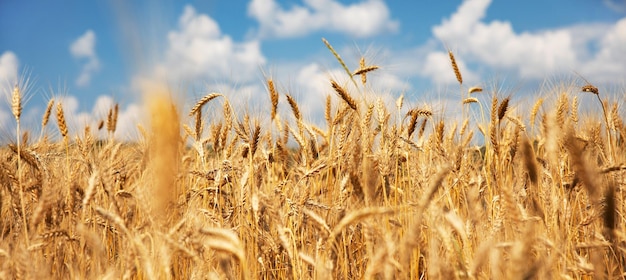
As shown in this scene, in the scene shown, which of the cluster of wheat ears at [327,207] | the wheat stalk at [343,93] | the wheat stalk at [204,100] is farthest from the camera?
the wheat stalk at [204,100]

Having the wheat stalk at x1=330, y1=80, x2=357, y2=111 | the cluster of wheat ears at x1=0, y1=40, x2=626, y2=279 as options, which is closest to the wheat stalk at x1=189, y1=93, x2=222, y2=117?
the cluster of wheat ears at x1=0, y1=40, x2=626, y2=279

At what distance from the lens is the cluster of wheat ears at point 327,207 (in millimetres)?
1369

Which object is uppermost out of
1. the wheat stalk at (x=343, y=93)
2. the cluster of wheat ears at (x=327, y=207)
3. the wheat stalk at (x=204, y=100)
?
the wheat stalk at (x=204, y=100)

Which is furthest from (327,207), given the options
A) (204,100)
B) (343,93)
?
(204,100)

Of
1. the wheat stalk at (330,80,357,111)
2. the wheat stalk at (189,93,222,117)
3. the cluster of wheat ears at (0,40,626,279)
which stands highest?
the wheat stalk at (189,93,222,117)

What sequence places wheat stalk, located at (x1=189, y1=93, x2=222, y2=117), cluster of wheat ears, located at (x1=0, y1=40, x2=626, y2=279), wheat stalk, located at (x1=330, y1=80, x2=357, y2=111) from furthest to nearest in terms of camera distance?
wheat stalk, located at (x1=189, y1=93, x2=222, y2=117), wheat stalk, located at (x1=330, y1=80, x2=357, y2=111), cluster of wheat ears, located at (x1=0, y1=40, x2=626, y2=279)

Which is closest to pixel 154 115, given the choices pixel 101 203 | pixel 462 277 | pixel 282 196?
pixel 462 277

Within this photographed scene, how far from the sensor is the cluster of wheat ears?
1369 millimetres

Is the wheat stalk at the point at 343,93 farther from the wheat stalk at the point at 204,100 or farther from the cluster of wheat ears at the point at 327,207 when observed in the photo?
the wheat stalk at the point at 204,100

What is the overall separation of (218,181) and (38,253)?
1.03 metres

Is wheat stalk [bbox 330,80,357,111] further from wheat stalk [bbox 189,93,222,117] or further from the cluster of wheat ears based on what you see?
wheat stalk [bbox 189,93,222,117]

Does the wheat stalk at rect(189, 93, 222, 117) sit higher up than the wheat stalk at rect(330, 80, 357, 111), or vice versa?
the wheat stalk at rect(189, 93, 222, 117)

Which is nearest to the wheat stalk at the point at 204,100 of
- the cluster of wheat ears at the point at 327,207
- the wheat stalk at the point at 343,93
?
the cluster of wheat ears at the point at 327,207

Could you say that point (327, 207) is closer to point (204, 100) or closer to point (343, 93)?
point (343, 93)
